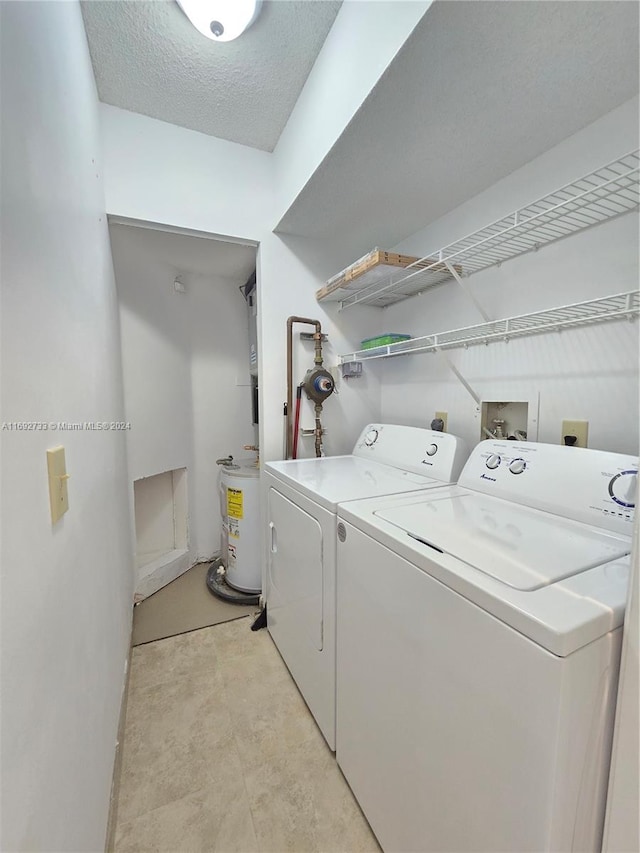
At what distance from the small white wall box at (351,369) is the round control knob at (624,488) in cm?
149

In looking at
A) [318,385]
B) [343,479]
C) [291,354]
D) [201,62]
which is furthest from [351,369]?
[201,62]

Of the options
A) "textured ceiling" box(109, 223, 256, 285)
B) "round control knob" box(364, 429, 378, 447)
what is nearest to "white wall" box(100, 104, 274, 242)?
"textured ceiling" box(109, 223, 256, 285)

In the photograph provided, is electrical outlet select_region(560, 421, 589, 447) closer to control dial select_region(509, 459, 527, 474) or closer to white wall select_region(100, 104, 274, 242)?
control dial select_region(509, 459, 527, 474)

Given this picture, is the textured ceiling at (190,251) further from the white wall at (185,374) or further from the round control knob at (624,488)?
the round control knob at (624,488)

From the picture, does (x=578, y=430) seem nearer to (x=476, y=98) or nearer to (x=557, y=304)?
(x=557, y=304)

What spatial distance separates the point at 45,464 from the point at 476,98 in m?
1.72

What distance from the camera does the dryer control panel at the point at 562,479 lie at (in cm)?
98

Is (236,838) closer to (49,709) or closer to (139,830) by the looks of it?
(139,830)

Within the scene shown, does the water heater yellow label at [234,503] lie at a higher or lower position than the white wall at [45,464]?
lower

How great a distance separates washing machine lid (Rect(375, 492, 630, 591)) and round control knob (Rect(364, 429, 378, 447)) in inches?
34.8

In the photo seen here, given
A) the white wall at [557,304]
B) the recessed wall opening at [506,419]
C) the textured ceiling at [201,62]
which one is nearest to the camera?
the white wall at [557,304]

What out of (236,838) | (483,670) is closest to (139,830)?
(236,838)

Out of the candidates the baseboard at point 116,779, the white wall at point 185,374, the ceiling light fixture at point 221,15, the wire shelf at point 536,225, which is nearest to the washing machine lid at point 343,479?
the wire shelf at point 536,225

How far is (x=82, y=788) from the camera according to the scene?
83 cm
